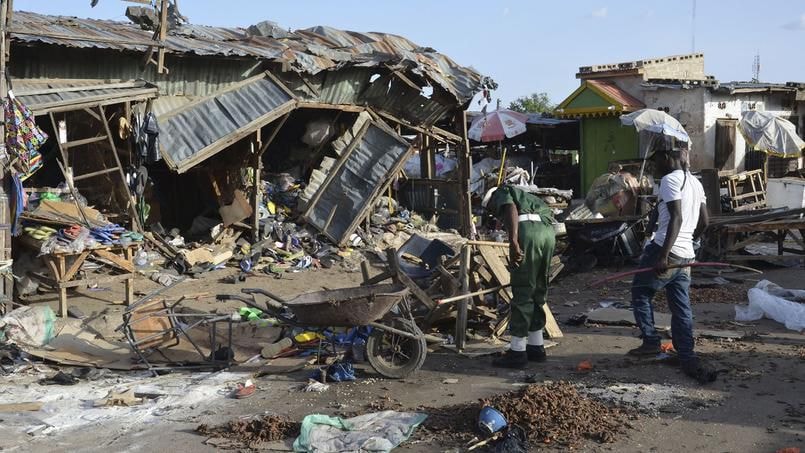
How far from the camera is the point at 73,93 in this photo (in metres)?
11.9

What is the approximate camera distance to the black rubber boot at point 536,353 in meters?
7.77

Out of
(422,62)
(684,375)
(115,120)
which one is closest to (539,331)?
(684,375)

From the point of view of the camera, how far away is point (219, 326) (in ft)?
32.3

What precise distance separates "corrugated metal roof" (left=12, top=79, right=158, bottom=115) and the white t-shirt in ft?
26.3

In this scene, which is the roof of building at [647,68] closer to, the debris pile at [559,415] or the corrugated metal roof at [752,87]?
the corrugated metal roof at [752,87]

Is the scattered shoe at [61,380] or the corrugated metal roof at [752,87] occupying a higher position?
the corrugated metal roof at [752,87]

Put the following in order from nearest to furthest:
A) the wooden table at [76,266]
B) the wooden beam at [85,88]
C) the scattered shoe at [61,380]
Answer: the scattered shoe at [61,380], the wooden table at [76,266], the wooden beam at [85,88]

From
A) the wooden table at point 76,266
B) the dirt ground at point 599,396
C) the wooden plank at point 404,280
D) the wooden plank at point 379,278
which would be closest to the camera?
the dirt ground at point 599,396

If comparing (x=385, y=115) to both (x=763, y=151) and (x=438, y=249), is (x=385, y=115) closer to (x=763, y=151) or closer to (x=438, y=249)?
(x=438, y=249)

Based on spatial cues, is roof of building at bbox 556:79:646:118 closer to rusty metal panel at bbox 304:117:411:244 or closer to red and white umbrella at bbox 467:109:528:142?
red and white umbrella at bbox 467:109:528:142

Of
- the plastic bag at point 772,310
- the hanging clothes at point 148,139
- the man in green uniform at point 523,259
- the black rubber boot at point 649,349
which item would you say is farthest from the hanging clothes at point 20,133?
the plastic bag at point 772,310

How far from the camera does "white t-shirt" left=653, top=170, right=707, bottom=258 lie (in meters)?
7.04

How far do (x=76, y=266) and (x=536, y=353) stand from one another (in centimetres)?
605

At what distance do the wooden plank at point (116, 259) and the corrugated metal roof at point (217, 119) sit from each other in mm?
2378
